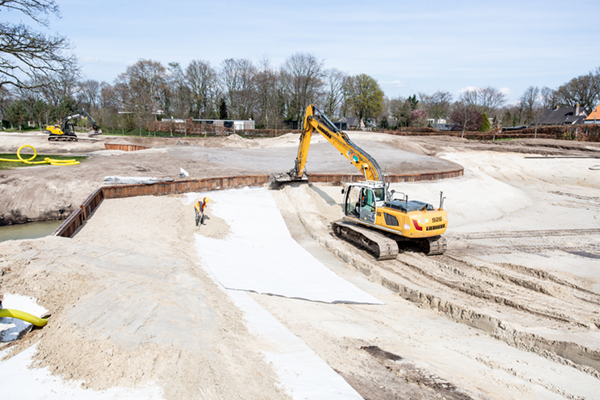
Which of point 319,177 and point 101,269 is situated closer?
point 101,269

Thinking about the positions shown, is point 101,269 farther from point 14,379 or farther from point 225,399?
point 225,399

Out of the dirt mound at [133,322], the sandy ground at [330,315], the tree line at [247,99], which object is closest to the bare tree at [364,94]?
the tree line at [247,99]

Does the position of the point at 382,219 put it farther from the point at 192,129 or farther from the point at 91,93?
the point at 91,93

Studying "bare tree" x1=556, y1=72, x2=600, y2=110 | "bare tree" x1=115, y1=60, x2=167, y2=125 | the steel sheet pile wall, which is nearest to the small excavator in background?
"bare tree" x1=115, y1=60, x2=167, y2=125

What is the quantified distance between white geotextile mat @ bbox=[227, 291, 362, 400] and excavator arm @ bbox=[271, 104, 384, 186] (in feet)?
31.1

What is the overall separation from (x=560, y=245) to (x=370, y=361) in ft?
39.8

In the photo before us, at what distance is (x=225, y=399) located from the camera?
444 centimetres

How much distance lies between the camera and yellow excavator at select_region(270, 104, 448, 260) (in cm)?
1215

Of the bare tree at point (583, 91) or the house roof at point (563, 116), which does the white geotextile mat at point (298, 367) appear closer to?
the house roof at point (563, 116)

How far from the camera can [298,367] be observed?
5402 mm

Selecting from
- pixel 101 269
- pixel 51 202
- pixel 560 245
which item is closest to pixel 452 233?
pixel 560 245

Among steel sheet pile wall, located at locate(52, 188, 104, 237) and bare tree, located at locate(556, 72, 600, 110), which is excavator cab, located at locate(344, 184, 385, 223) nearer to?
steel sheet pile wall, located at locate(52, 188, 104, 237)

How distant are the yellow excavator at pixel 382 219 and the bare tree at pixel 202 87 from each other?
61.2m

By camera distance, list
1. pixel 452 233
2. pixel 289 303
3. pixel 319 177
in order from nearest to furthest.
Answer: pixel 289 303 < pixel 452 233 < pixel 319 177
